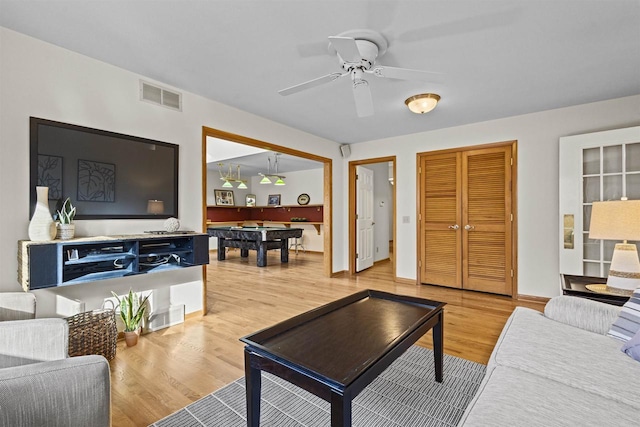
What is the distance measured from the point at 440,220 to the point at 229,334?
11.1ft

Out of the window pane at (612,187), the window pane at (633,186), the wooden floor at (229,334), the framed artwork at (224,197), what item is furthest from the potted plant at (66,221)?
the framed artwork at (224,197)

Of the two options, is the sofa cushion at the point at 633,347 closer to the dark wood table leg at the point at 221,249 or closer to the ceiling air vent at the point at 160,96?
the ceiling air vent at the point at 160,96

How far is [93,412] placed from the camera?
41.4 inches

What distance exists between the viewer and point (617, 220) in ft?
6.61

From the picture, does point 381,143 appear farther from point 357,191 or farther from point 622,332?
point 622,332

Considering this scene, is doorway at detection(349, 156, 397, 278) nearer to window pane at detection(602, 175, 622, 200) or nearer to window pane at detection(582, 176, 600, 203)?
window pane at detection(582, 176, 600, 203)

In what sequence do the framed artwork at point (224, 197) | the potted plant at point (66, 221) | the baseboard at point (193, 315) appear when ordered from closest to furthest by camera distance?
1. the potted plant at point (66, 221)
2. the baseboard at point (193, 315)
3. the framed artwork at point (224, 197)

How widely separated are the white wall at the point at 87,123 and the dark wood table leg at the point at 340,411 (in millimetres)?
2423

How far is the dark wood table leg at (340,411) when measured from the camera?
3.45ft

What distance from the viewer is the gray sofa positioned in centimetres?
102

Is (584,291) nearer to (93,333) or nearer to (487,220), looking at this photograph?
(487,220)

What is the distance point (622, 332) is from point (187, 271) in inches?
133

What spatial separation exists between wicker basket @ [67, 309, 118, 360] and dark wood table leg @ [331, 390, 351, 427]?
2047 mm

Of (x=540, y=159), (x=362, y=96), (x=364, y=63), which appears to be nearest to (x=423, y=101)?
(x=362, y=96)
